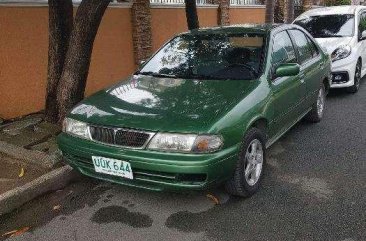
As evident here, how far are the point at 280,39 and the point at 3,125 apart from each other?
390cm

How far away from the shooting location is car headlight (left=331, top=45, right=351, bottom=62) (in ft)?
23.7

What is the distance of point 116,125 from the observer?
344 centimetres

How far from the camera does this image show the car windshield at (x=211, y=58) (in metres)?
4.30

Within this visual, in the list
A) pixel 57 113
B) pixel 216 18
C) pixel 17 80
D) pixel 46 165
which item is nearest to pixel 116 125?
pixel 46 165

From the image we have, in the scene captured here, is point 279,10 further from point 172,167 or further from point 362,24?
point 172,167

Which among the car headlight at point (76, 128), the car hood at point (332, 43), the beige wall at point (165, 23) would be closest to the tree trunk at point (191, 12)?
the beige wall at point (165, 23)

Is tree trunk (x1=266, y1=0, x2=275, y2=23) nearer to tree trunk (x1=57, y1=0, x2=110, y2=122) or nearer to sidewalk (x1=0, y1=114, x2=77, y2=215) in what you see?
tree trunk (x1=57, y1=0, x2=110, y2=122)

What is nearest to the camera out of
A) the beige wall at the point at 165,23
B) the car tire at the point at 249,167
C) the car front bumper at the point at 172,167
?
the car front bumper at the point at 172,167

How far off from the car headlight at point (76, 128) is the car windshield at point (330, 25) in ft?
18.9

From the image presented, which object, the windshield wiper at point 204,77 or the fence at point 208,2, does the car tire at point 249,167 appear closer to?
the windshield wiper at point 204,77

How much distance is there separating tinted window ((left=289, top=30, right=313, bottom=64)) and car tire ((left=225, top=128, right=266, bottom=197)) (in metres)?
1.70

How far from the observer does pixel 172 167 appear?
323 centimetres

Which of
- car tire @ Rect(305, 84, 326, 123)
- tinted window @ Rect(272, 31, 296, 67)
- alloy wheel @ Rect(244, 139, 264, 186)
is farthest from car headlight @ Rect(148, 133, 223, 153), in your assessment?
car tire @ Rect(305, 84, 326, 123)

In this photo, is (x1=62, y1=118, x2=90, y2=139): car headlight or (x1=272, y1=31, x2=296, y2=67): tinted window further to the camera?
(x1=272, y1=31, x2=296, y2=67): tinted window
